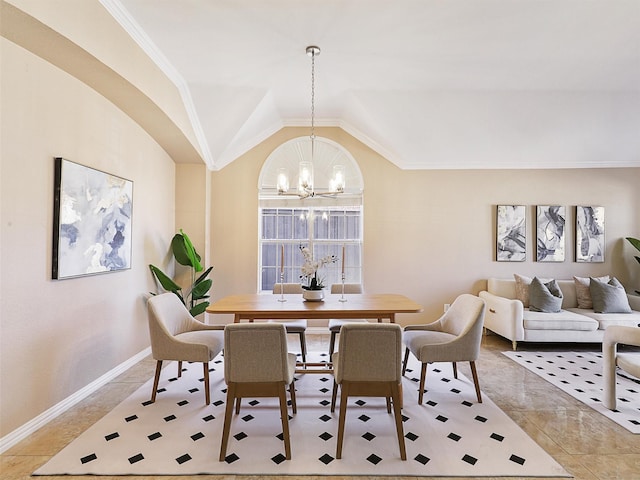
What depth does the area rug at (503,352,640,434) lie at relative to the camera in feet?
8.48

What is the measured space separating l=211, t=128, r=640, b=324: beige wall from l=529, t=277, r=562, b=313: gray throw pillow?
1.87ft

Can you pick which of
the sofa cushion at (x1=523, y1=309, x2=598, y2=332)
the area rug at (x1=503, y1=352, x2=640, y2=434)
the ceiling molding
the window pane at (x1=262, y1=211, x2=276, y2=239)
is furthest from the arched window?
the area rug at (x1=503, y1=352, x2=640, y2=434)

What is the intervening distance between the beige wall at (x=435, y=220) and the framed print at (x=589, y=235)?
0.10 metres

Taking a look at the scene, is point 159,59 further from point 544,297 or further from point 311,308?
point 544,297

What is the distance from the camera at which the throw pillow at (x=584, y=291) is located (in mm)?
4430

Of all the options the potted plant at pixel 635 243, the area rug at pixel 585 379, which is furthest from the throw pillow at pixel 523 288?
the potted plant at pixel 635 243

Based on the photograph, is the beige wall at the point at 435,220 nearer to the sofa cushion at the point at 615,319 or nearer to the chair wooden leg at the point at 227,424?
the sofa cushion at the point at 615,319

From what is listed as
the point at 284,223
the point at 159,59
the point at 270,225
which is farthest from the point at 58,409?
the point at 284,223

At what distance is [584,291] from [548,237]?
884mm

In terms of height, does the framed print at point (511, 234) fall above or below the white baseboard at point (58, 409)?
above

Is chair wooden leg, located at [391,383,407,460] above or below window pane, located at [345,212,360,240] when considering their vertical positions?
below

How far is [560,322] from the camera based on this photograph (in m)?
4.02

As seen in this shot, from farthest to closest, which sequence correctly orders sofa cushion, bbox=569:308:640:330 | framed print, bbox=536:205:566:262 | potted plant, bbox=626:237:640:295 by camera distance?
framed print, bbox=536:205:566:262 < potted plant, bbox=626:237:640:295 < sofa cushion, bbox=569:308:640:330

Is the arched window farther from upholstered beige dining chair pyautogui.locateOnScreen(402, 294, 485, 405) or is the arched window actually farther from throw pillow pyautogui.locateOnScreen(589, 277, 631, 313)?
throw pillow pyautogui.locateOnScreen(589, 277, 631, 313)
